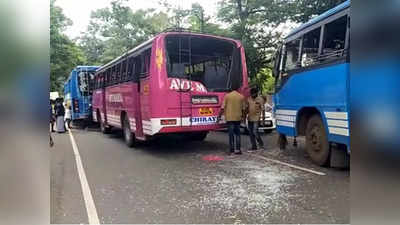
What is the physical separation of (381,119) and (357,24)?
1.58ft

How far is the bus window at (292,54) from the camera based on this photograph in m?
7.47

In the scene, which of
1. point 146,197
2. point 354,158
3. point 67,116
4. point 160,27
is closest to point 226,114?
point 146,197

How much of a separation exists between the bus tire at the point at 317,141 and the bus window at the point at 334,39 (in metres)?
1.18

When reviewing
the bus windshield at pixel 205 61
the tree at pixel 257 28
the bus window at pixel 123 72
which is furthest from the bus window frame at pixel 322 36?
the tree at pixel 257 28

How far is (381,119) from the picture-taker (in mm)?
1769

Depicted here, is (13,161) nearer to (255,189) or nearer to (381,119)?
(381,119)

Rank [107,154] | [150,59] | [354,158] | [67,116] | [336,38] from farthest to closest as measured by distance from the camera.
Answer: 1. [67,116]
2. [107,154]
3. [150,59]
4. [336,38]
5. [354,158]

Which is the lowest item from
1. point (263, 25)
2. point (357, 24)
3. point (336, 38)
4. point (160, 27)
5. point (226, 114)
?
point (226, 114)

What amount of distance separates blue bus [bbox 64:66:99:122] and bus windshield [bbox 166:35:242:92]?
10.4m

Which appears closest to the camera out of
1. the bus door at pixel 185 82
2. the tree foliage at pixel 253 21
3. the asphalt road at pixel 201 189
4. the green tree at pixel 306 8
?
the asphalt road at pixel 201 189

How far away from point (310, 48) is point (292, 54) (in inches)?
30.4

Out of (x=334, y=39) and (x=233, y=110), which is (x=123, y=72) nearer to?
(x=233, y=110)

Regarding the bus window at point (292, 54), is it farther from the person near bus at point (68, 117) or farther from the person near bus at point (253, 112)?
the person near bus at point (68, 117)

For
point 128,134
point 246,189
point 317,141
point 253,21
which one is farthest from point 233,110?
point 253,21
